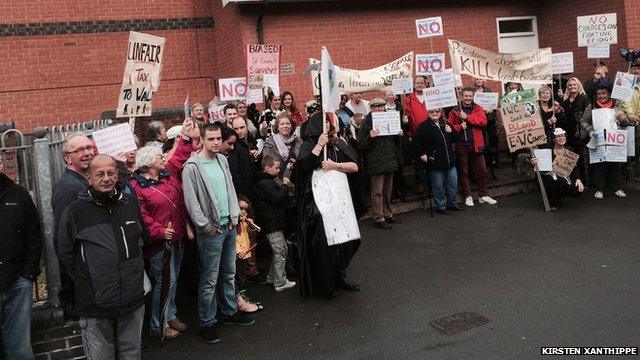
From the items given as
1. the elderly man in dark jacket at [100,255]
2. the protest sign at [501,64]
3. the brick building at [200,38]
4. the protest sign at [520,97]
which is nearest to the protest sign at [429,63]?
the protest sign at [501,64]

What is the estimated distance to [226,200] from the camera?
504 cm

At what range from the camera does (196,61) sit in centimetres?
1252

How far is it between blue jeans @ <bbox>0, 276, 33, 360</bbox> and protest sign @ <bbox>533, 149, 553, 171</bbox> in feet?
24.5

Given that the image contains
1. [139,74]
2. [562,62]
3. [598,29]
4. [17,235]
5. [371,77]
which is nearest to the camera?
[17,235]

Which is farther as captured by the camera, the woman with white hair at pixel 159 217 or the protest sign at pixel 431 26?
the protest sign at pixel 431 26

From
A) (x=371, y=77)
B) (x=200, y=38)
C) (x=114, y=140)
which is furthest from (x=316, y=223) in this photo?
(x=200, y=38)

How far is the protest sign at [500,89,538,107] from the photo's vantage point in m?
8.65

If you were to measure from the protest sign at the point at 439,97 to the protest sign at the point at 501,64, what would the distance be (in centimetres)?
130

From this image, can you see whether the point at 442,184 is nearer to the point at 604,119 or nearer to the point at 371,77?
the point at 371,77

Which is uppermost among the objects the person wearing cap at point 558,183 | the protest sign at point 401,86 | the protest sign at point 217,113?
the protest sign at point 401,86

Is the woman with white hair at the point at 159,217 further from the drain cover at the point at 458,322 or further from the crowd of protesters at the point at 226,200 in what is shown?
the drain cover at the point at 458,322

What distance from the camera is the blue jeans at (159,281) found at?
486 cm

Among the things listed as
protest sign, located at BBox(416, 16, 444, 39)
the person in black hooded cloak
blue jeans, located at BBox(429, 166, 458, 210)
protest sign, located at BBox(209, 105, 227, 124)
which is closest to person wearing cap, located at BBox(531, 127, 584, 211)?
blue jeans, located at BBox(429, 166, 458, 210)

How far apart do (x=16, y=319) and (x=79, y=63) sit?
29.6ft
